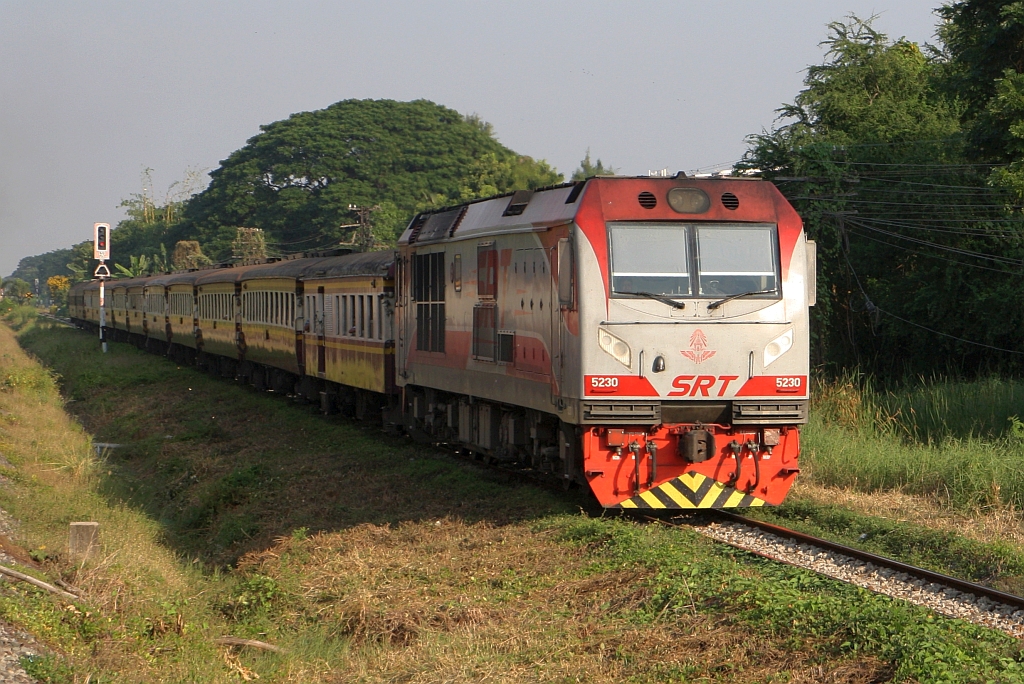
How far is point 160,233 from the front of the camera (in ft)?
294

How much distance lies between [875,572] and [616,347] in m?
2.86

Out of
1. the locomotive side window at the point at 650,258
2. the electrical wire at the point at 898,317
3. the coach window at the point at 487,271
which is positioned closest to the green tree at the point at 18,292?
the electrical wire at the point at 898,317

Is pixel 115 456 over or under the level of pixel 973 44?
under

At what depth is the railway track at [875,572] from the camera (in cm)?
773

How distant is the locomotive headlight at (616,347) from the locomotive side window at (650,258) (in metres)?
0.42

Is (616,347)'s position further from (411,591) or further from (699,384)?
(411,591)

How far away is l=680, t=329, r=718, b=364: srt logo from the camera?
1021cm

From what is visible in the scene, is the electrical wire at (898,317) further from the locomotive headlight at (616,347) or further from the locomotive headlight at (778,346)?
the locomotive headlight at (616,347)

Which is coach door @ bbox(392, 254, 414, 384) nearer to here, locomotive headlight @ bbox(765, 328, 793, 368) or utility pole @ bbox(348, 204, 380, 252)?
locomotive headlight @ bbox(765, 328, 793, 368)

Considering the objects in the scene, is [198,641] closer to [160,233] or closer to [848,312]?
[848,312]

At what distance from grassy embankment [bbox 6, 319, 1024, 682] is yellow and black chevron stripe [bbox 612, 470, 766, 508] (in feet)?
0.84

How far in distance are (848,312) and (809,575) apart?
19.3 m

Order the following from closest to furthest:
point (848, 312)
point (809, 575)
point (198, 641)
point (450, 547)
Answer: point (809, 575) → point (198, 641) → point (450, 547) → point (848, 312)

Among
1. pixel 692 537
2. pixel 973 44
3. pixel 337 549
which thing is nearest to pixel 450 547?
pixel 337 549
